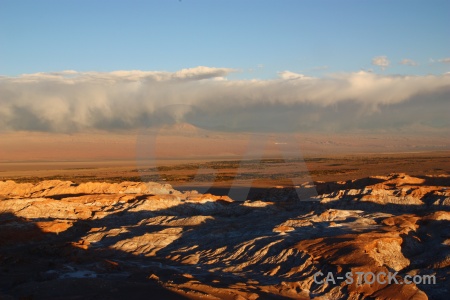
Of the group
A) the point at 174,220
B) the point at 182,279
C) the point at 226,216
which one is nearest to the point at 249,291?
the point at 182,279

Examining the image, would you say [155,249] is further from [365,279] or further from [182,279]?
[365,279]

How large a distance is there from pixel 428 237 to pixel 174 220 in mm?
16971

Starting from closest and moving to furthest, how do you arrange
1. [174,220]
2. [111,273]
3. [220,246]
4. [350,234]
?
[111,273], [350,234], [220,246], [174,220]

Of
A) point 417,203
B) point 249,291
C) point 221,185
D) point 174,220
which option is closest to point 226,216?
point 174,220

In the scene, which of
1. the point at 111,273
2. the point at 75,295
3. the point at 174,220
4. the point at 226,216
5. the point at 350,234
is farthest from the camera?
the point at 226,216

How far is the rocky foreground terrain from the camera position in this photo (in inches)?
849

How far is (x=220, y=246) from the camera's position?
2936 cm

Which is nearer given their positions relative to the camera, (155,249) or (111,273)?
(111,273)

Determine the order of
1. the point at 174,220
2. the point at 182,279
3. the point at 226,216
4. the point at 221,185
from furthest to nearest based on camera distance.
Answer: the point at 221,185, the point at 226,216, the point at 174,220, the point at 182,279

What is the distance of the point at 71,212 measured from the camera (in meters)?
42.3

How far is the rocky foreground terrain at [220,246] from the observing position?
21.6 m

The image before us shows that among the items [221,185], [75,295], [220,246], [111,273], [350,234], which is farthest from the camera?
[221,185]

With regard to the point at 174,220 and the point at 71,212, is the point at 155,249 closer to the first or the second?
the point at 174,220

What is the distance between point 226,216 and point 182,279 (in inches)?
717
